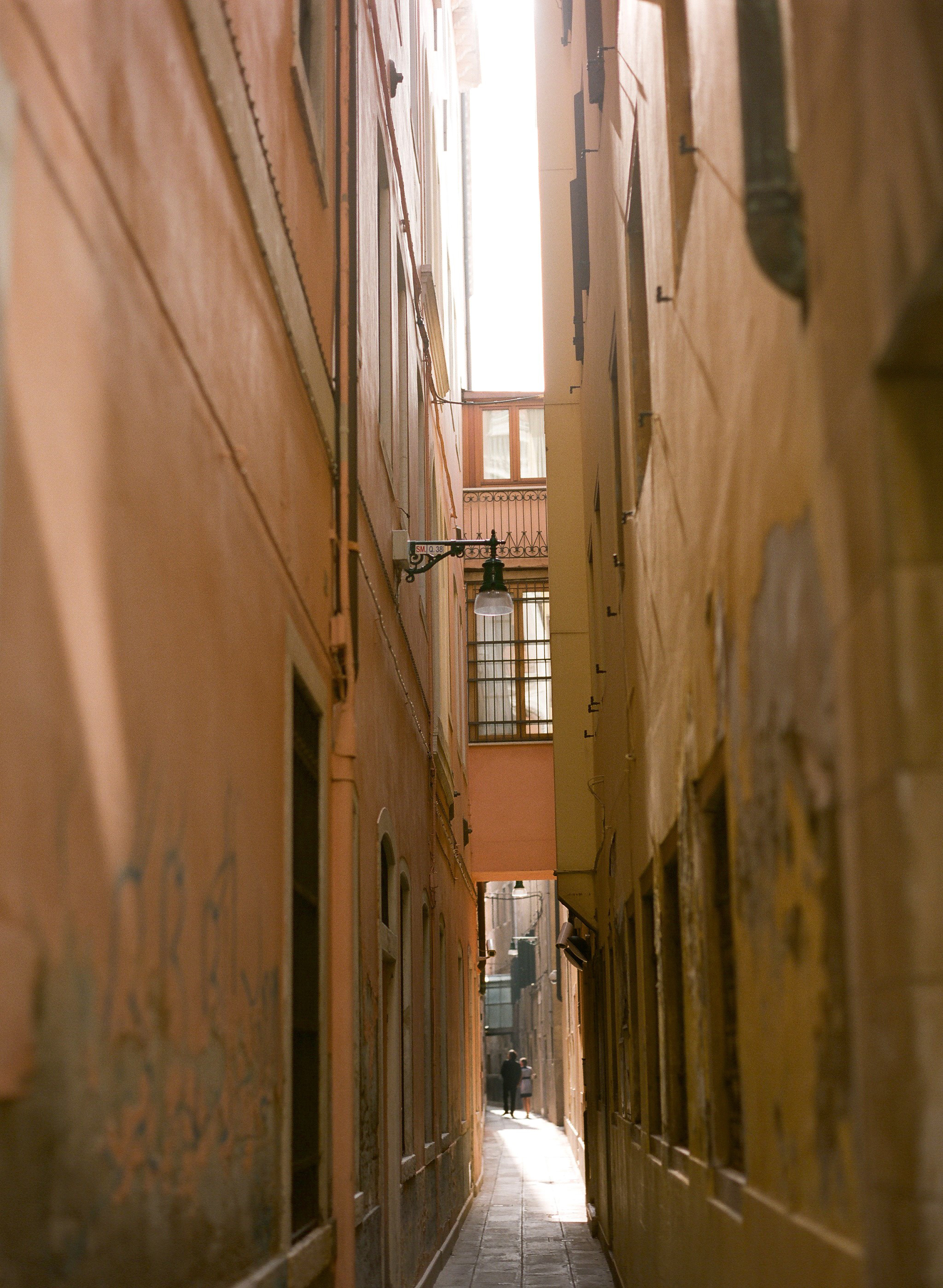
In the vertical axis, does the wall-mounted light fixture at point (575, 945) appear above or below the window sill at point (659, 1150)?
above

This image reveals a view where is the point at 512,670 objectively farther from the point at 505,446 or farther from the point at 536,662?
the point at 505,446

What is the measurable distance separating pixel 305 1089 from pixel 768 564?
389cm

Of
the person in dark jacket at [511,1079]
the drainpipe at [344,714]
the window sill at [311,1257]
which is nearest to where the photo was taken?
the window sill at [311,1257]

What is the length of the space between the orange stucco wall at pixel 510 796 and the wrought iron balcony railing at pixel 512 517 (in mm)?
3372

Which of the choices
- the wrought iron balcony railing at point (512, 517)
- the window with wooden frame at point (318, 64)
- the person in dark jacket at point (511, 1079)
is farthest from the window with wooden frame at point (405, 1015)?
the person in dark jacket at point (511, 1079)

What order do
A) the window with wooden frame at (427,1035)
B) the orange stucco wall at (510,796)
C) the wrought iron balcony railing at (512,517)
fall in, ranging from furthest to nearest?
1. the wrought iron balcony railing at (512,517)
2. the orange stucco wall at (510,796)
3. the window with wooden frame at (427,1035)

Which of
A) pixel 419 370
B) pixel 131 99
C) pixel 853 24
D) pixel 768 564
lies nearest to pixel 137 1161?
pixel 768 564

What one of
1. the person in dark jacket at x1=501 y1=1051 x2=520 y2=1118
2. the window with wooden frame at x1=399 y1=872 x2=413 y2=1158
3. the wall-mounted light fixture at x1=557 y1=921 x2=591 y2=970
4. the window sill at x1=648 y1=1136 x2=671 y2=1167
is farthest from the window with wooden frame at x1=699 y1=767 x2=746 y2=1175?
the person in dark jacket at x1=501 y1=1051 x2=520 y2=1118

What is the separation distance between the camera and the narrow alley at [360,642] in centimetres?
279

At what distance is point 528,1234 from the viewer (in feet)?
54.7

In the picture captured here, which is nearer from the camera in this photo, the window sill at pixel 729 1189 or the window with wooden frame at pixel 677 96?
the window sill at pixel 729 1189

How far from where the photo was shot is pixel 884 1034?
286cm

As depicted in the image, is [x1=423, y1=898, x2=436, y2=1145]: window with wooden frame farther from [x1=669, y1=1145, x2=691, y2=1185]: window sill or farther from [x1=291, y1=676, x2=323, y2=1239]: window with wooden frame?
[x1=291, y1=676, x2=323, y2=1239]: window with wooden frame

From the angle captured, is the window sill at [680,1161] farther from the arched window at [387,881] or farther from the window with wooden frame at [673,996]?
the arched window at [387,881]
